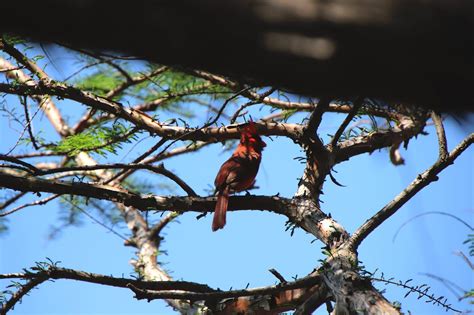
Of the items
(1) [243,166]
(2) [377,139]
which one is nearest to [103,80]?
(1) [243,166]

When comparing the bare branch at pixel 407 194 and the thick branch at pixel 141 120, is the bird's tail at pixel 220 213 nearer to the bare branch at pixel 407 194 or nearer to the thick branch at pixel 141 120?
the thick branch at pixel 141 120

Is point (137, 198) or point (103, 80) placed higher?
point (103, 80)

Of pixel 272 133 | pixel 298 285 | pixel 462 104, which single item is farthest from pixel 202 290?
pixel 462 104

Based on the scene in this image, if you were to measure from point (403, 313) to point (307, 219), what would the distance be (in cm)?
105

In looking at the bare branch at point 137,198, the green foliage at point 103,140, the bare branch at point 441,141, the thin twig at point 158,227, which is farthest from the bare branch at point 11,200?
the bare branch at point 441,141

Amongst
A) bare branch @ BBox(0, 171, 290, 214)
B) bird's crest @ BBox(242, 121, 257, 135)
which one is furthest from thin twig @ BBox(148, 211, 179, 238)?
bare branch @ BBox(0, 171, 290, 214)

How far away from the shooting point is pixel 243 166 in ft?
16.1

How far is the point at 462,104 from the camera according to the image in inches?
40.3

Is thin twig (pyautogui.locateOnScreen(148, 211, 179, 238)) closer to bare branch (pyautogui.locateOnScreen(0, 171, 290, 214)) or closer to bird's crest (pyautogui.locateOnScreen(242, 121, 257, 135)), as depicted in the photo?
bird's crest (pyautogui.locateOnScreen(242, 121, 257, 135))

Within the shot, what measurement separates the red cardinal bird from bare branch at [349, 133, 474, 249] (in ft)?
4.05

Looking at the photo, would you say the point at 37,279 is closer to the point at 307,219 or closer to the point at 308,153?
the point at 307,219

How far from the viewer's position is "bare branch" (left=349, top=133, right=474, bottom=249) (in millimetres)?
3244

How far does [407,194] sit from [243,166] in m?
1.76

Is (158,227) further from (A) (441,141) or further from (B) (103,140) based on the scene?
(A) (441,141)
